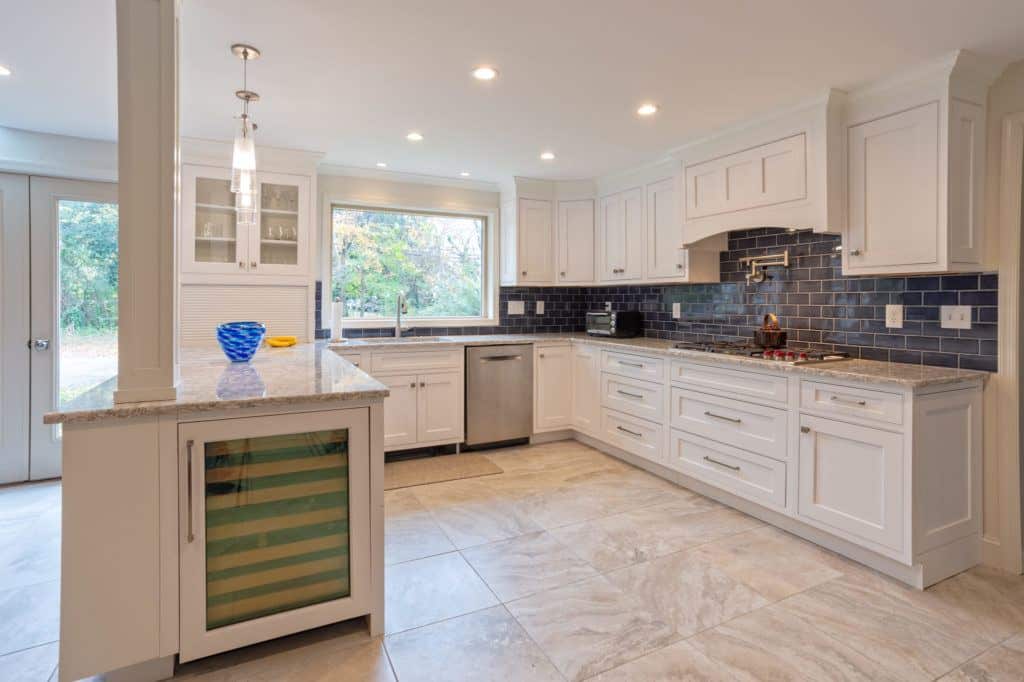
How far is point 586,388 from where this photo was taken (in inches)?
171

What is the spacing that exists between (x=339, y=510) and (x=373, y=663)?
51cm

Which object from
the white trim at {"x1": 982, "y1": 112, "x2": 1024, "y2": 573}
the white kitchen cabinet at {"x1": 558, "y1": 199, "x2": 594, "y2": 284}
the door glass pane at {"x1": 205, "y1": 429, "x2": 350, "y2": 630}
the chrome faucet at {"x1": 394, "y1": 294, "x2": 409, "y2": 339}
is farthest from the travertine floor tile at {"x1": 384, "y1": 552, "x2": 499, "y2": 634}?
the white kitchen cabinet at {"x1": 558, "y1": 199, "x2": 594, "y2": 284}

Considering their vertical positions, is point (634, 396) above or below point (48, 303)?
below

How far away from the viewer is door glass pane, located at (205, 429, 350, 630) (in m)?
1.71

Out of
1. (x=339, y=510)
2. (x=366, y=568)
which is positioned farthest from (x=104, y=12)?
(x=366, y=568)

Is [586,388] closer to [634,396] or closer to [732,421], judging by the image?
[634,396]

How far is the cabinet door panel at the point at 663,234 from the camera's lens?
387 cm

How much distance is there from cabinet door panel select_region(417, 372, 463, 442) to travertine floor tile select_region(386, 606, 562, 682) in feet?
6.97

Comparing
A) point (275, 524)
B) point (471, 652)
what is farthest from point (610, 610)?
point (275, 524)

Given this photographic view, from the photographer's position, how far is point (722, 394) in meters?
3.08

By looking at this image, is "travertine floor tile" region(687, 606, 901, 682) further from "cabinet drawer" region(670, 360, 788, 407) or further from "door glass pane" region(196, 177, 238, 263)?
"door glass pane" region(196, 177, 238, 263)

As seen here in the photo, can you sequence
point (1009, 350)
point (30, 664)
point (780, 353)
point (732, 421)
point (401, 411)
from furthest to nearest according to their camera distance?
1. point (401, 411)
2. point (732, 421)
3. point (780, 353)
4. point (1009, 350)
5. point (30, 664)

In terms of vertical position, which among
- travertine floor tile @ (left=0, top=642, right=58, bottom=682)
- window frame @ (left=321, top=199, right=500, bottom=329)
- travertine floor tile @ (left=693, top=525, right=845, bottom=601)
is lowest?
travertine floor tile @ (left=0, top=642, right=58, bottom=682)

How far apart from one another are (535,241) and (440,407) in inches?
67.3
